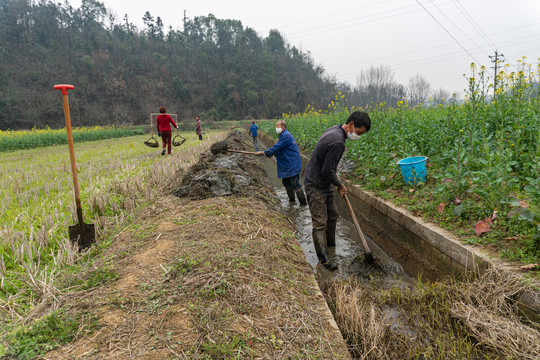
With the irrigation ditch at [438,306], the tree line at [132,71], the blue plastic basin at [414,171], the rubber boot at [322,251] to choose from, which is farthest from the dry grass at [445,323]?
the tree line at [132,71]

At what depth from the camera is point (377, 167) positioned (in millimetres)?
6496

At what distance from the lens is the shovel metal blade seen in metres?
3.73

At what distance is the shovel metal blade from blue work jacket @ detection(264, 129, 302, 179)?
11.9 feet

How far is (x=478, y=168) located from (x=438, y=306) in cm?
225

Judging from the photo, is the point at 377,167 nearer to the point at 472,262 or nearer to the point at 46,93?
the point at 472,262

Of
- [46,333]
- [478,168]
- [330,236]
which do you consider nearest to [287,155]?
[330,236]

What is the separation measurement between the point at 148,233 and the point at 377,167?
489cm

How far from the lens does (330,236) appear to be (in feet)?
15.9

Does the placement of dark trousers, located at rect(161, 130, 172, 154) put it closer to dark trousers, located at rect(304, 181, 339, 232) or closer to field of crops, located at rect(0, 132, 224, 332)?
field of crops, located at rect(0, 132, 224, 332)

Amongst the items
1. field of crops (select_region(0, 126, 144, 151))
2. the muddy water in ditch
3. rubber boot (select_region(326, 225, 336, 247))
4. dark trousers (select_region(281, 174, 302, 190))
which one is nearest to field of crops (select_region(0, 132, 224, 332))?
dark trousers (select_region(281, 174, 302, 190))

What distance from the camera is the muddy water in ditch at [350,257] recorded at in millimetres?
4109

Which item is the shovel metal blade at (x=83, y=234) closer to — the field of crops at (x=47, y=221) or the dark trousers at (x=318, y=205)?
the field of crops at (x=47, y=221)

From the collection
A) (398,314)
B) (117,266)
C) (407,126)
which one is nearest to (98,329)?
(117,266)

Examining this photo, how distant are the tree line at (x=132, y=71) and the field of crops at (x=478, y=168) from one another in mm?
42993
